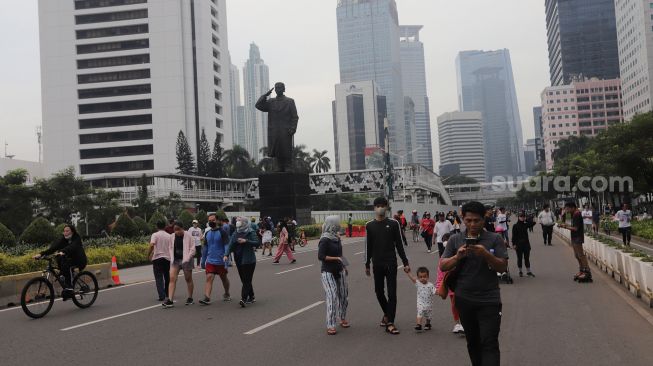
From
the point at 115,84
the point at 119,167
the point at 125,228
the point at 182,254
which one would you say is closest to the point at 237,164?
the point at 119,167

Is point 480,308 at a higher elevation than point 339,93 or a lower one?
lower

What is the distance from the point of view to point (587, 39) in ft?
601

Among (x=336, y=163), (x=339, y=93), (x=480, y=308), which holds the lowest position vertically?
(x=480, y=308)

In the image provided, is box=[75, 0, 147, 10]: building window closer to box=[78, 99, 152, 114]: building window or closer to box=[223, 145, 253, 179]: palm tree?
box=[78, 99, 152, 114]: building window

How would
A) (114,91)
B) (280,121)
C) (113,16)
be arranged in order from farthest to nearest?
1. (113,16)
2. (114,91)
3. (280,121)

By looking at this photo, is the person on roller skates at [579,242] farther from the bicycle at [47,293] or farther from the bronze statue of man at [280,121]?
the bronze statue of man at [280,121]

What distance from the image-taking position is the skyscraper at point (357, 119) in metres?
176

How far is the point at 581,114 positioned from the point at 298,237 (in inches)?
5924

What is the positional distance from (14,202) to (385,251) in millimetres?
32914

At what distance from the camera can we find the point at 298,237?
33.2m

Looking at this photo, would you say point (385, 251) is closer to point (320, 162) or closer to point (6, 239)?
point (6, 239)

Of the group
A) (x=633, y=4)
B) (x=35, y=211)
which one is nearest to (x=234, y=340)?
(x=35, y=211)

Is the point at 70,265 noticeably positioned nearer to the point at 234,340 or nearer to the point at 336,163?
the point at 234,340

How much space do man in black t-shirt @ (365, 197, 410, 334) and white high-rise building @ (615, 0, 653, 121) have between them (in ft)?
402
